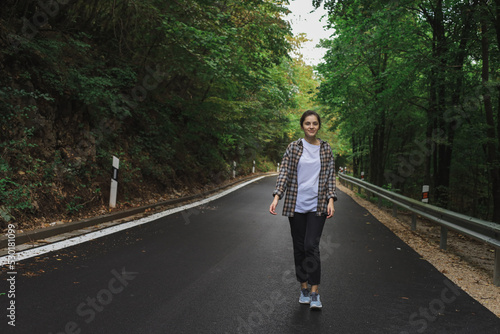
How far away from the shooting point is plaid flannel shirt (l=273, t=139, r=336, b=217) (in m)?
3.67

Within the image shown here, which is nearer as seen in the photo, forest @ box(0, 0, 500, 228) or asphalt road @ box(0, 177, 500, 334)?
asphalt road @ box(0, 177, 500, 334)

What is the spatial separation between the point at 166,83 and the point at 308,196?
10.8 m

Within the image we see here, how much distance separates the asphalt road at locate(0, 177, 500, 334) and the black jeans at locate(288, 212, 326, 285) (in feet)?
1.06

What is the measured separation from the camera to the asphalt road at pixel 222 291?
3.12 metres

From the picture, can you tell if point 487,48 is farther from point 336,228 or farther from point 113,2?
point 113,2

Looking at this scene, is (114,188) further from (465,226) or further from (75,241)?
(465,226)

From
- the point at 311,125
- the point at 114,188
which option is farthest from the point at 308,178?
the point at 114,188

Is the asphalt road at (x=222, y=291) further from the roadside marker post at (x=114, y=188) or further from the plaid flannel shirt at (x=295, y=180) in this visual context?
the roadside marker post at (x=114, y=188)

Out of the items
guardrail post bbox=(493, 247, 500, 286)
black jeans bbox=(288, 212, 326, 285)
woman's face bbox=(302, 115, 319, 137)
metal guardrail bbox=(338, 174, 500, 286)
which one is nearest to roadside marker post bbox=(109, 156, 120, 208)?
black jeans bbox=(288, 212, 326, 285)

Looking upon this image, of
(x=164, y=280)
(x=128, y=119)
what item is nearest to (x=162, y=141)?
(x=128, y=119)

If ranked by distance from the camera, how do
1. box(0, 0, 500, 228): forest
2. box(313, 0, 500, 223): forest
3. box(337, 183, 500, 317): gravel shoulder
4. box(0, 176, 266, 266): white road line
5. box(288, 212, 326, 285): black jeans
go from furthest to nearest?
box(313, 0, 500, 223): forest → box(0, 0, 500, 228): forest → box(0, 176, 266, 266): white road line → box(337, 183, 500, 317): gravel shoulder → box(288, 212, 326, 285): black jeans

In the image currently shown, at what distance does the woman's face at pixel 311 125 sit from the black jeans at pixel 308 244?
83 cm

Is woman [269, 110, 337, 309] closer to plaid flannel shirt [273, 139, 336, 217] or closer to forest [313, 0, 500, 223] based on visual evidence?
plaid flannel shirt [273, 139, 336, 217]

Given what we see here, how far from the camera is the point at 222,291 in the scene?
12.7 feet
